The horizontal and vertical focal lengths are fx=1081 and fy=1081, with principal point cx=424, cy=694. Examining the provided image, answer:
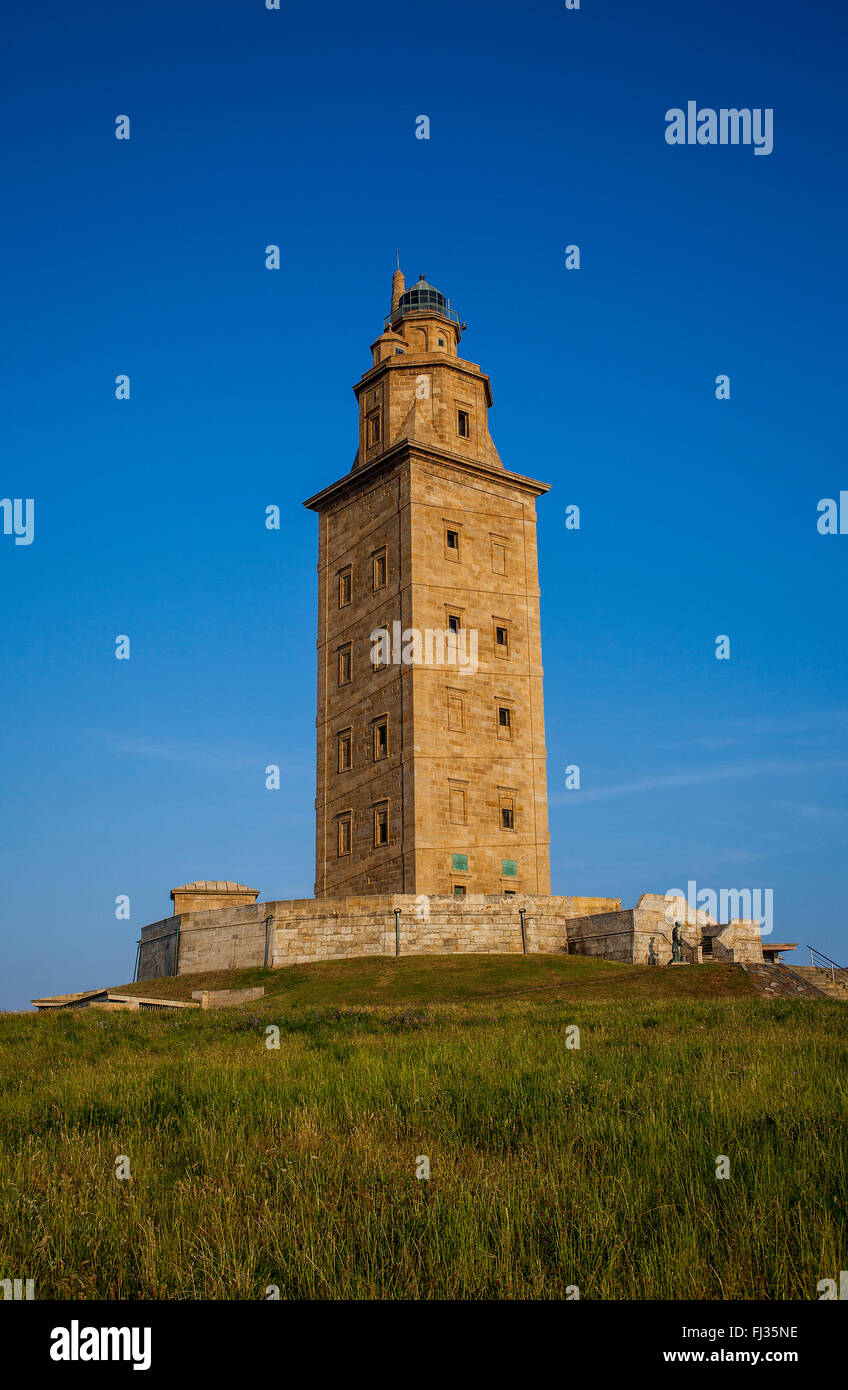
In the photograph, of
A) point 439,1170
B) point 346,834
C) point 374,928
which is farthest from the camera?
point 346,834

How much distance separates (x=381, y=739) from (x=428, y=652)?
4446 millimetres

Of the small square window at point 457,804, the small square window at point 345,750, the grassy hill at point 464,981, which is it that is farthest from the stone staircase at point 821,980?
the small square window at point 345,750

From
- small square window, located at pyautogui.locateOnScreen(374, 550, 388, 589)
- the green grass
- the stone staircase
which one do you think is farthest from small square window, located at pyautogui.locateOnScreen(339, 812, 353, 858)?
the green grass

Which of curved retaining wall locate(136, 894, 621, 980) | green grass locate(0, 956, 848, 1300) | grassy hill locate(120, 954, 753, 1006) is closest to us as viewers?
green grass locate(0, 956, 848, 1300)

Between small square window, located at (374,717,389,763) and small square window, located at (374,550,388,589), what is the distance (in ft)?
21.7

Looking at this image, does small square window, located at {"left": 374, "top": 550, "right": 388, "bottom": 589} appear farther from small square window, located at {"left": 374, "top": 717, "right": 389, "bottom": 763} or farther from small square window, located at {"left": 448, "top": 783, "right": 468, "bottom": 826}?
small square window, located at {"left": 448, "top": 783, "right": 468, "bottom": 826}

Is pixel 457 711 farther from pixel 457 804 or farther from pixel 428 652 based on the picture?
pixel 457 804

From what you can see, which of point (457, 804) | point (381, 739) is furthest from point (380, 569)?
point (457, 804)

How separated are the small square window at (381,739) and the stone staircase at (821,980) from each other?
1964 cm

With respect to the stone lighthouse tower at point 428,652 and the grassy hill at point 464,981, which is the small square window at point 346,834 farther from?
the grassy hill at point 464,981

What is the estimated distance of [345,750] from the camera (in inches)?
2002

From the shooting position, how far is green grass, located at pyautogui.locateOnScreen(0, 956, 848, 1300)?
613cm

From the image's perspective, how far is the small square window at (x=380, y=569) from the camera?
50344mm
